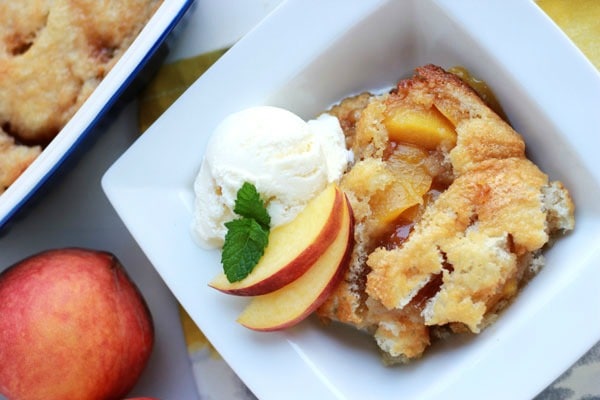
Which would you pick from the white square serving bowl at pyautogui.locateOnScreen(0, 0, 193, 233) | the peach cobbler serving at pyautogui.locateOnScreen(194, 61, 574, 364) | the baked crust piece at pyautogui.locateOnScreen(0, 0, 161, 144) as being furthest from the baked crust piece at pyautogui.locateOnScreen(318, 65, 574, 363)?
the baked crust piece at pyautogui.locateOnScreen(0, 0, 161, 144)

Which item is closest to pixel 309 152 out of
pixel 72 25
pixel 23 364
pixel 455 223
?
pixel 455 223

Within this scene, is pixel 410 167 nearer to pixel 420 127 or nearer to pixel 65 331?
pixel 420 127

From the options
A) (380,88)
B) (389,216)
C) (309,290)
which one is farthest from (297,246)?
(380,88)

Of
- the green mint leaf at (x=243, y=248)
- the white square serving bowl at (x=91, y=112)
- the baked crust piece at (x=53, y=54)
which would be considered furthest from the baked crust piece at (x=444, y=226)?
the baked crust piece at (x=53, y=54)

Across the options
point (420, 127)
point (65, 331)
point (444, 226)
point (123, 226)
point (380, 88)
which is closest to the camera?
point (444, 226)

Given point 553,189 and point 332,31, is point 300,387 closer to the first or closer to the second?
point 553,189

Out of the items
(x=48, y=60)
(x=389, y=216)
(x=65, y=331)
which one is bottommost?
(x=65, y=331)
